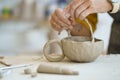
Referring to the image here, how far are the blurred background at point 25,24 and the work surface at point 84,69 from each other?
1.35 m

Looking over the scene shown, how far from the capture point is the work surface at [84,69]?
725 millimetres

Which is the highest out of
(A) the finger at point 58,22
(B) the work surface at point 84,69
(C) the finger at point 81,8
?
(C) the finger at point 81,8

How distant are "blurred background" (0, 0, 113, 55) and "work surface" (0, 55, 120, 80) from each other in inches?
53.0

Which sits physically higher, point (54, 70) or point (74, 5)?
point (74, 5)

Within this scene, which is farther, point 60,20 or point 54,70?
point 60,20

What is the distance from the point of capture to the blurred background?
2.34 m

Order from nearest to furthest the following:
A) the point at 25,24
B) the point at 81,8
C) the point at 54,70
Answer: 1. the point at 54,70
2. the point at 81,8
3. the point at 25,24

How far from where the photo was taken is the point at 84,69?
2.60 feet

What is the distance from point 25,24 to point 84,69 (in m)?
1.68

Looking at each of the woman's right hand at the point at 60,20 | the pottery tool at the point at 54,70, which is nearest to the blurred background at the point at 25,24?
the woman's right hand at the point at 60,20

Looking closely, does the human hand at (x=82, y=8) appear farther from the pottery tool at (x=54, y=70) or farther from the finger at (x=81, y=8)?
the pottery tool at (x=54, y=70)

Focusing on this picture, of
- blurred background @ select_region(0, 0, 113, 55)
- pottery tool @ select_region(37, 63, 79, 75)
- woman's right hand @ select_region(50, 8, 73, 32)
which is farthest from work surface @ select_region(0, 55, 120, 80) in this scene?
blurred background @ select_region(0, 0, 113, 55)

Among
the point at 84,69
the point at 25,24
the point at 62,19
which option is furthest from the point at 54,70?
the point at 25,24

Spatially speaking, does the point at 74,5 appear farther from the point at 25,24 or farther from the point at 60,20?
Answer: the point at 25,24
